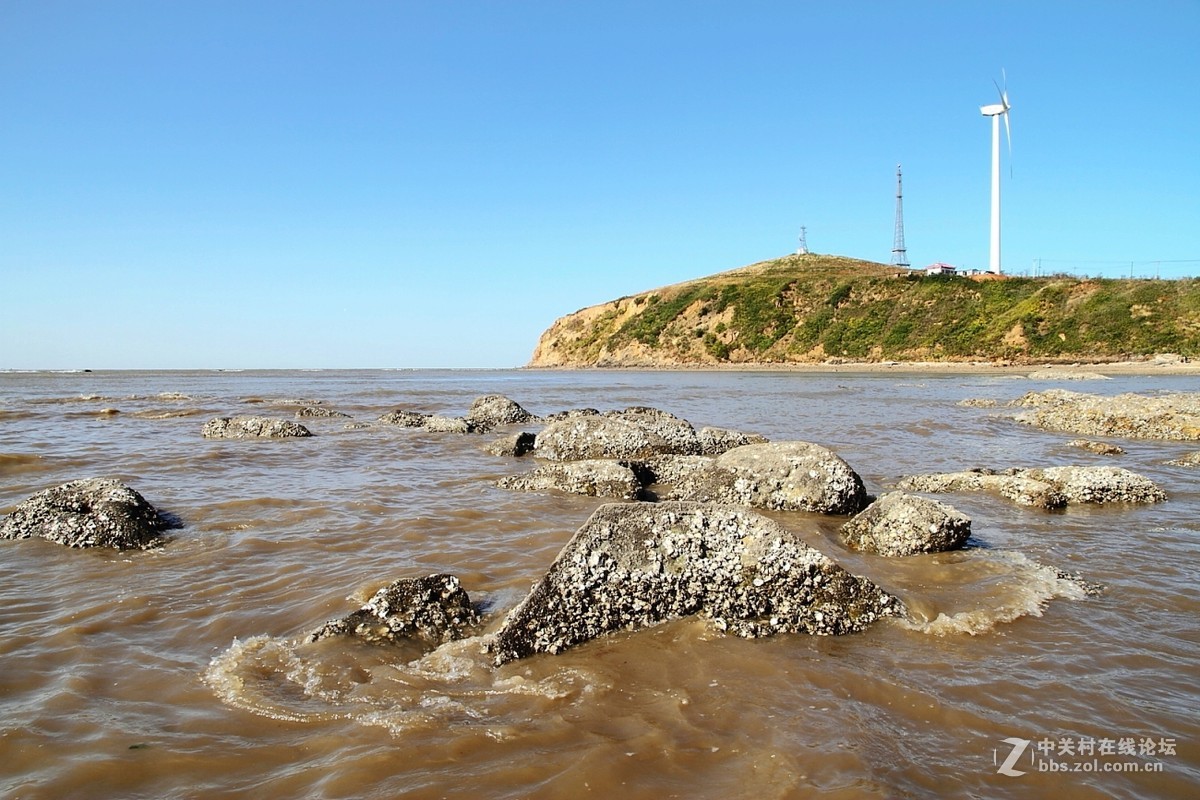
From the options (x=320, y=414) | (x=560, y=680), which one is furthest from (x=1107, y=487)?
(x=320, y=414)

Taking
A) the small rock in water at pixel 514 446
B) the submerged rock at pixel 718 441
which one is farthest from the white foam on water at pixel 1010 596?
the small rock in water at pixel 514 446

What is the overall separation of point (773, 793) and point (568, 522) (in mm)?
4426

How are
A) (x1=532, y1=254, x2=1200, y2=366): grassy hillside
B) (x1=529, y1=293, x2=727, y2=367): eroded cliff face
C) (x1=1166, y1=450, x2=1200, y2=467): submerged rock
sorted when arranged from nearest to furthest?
1. (x1=1166, y1=450, x2=1200, y2=467): submerged rock
2. (x1=532, y1=254, x2=1200, y2=366): grassy hillside
3. (x1=529, y1=293, x2=727, y2=367): eroded cliff face

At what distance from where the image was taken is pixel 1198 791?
266cm

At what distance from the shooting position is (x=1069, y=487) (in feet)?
24.9

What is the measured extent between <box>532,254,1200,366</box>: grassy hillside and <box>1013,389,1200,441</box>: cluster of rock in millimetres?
41286

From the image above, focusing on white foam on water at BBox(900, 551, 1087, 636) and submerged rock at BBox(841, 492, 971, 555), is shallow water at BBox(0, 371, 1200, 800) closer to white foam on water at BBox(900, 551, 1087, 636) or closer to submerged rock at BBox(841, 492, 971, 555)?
white foam on water at BBox(900, 551, 1087, 636)

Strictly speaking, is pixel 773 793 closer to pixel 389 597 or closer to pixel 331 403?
pixel 389 597

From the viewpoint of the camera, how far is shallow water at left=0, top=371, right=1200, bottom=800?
9.19 feet

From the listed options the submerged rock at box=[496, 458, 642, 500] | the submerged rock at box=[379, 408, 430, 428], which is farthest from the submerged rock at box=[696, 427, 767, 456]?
the submerged rock at box=[379, 408, 430, 428]

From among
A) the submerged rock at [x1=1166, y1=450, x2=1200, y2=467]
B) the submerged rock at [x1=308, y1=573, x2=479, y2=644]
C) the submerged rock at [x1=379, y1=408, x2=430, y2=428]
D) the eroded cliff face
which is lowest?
the submerged rock at [x1=308, y1=573, x2=479, y2=644]

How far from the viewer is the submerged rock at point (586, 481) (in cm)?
827

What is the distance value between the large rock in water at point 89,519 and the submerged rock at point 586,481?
3999 mm

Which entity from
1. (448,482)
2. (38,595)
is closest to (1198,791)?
(38,595)
